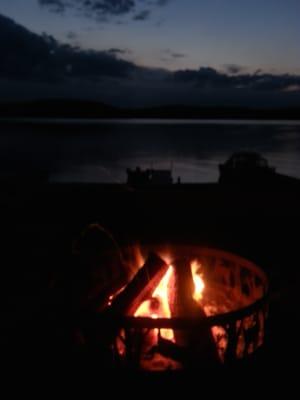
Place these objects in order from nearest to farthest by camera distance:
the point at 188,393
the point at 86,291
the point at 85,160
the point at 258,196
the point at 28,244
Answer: the point at 188,393
the point at 86,291
the point at 28,244
the point at 258,196
the point at 85,160

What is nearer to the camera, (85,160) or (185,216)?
(185,216)

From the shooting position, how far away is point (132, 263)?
3705 millimetres

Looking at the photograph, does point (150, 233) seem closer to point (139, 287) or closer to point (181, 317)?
point (139, 287)

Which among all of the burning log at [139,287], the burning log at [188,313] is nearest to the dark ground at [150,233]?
the burning log at [188,313]

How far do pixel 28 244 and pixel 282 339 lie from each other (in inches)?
140

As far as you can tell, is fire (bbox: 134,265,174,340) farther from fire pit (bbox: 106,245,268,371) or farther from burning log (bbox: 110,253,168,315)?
burning log (bbox: 110,253,168,315)

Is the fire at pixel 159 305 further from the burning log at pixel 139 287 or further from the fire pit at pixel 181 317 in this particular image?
the burning log at pixel 139 287

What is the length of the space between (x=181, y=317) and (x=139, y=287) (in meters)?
0.36

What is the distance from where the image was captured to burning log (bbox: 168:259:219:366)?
2709 mm

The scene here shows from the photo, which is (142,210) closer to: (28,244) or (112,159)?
(28,244)

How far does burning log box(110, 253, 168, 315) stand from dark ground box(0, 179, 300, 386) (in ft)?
1.43

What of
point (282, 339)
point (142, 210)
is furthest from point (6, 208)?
point (282, 339)

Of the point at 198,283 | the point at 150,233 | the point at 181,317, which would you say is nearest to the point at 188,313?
the point at 181,317

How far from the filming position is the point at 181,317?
9.07 ft
